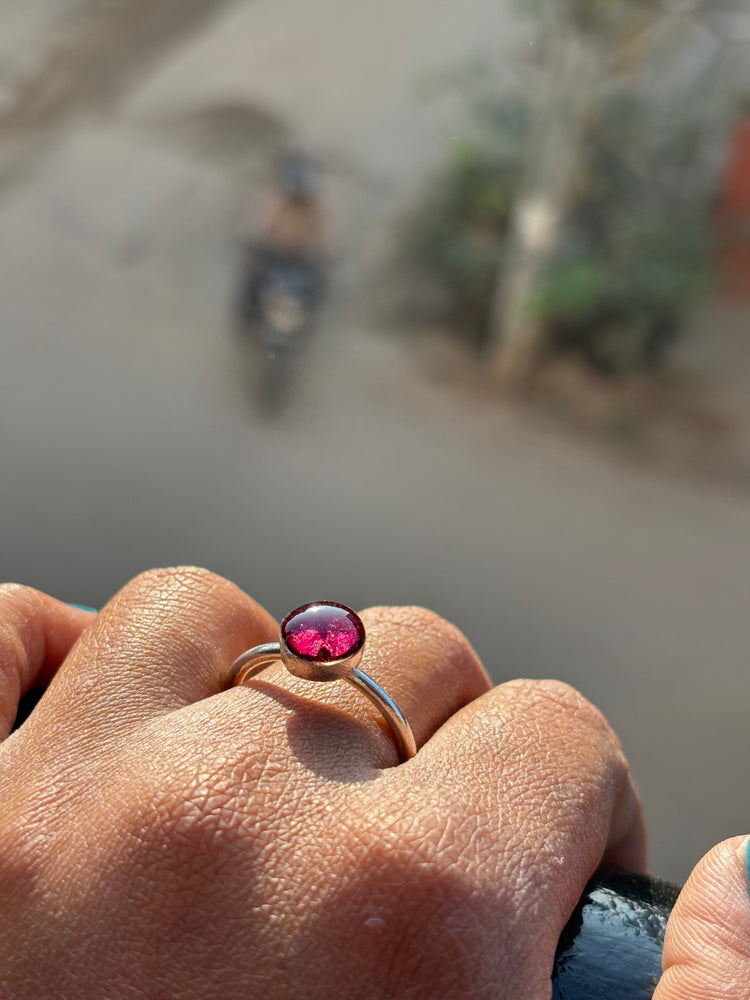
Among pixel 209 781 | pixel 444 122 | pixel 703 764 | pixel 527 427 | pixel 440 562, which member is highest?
pixel 444 122

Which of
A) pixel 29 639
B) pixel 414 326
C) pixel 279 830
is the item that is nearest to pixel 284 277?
pixel 414 326

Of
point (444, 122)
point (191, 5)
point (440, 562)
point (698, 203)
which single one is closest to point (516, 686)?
point (440, 562)

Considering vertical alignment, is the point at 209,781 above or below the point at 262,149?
below

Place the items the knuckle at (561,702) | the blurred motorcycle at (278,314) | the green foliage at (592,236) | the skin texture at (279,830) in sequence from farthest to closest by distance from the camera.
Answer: the green foliage at (592,236), the blurred motorcycle at (278,314), the knuckle at (561,702), the skin texture at (279,830)

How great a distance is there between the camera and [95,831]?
35 cm

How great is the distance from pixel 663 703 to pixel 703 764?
0.37 ft

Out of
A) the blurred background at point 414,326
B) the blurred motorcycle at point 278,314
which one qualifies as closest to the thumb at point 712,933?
the blurred background at point 414,326

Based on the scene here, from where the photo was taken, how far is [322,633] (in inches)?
15.2

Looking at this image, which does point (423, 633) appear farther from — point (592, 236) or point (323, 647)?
point (592, 236)

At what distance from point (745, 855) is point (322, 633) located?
0.18 metres

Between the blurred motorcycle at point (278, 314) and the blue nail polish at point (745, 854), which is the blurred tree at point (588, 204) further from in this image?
the blue nail polish at point (745, 854)

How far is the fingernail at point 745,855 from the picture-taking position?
0.37 meters

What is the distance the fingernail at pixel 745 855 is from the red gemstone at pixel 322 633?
0.16 m

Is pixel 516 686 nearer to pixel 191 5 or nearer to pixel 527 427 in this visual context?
pixel 527 427
